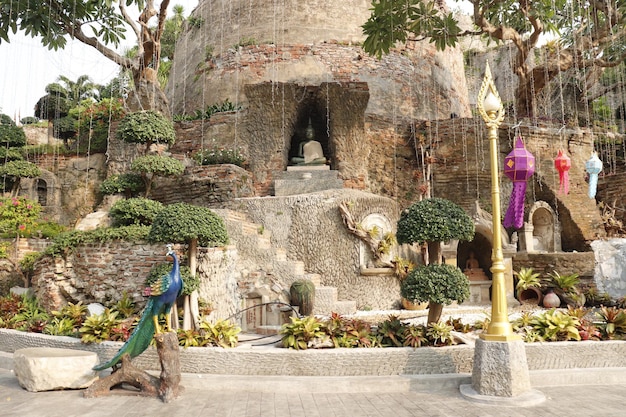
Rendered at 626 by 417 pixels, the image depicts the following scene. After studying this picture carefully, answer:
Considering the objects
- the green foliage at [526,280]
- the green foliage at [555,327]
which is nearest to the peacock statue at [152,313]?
the green foliage at [555,327]

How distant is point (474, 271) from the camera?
1259 cm

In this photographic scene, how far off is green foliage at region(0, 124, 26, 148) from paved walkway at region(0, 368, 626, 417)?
41.6ft

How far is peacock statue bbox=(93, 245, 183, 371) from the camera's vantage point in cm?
570

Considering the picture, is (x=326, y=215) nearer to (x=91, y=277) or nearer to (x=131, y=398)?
(x=91, y=277)

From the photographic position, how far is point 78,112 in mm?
19516

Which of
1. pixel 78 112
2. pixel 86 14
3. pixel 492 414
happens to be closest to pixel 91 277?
pixel 492 414

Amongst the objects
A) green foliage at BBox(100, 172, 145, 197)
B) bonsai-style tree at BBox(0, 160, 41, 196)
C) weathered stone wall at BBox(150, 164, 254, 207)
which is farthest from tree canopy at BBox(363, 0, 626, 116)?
bonsai-style tree at BBox(0, 160, 41, 196)

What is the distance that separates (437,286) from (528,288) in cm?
612

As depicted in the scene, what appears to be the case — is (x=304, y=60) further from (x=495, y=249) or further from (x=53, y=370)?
(x=53, y=370)

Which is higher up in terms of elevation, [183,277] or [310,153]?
[310,153]

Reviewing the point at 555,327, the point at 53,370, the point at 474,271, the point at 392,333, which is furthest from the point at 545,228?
the point at 53,370

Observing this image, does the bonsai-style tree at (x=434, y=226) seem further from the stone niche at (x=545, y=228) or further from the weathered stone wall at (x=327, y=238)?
the stone niche at (x=545, y=228)

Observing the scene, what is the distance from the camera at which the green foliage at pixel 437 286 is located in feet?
20.9

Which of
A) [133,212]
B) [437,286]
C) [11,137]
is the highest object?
[11,137]
